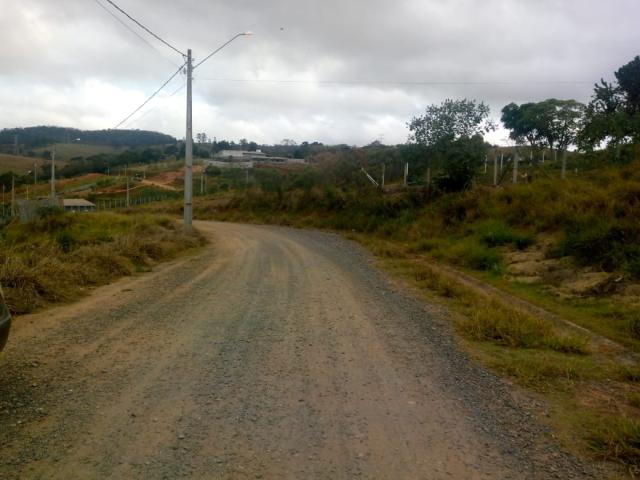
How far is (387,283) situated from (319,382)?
7.04 metres

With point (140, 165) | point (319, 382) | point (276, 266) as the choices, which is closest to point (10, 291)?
point (319, 382)

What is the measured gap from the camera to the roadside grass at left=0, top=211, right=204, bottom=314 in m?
8.86

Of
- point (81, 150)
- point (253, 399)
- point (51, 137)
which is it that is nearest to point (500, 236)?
point (253, 399)

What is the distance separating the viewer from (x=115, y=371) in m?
5.59

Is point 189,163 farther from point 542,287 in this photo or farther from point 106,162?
point 106,162

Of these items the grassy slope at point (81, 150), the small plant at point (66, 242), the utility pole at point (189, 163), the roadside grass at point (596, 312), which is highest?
the grassy slope at point (81, 150)

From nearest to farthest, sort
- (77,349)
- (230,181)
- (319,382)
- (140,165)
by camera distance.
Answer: (319,382) → (77,349) → (230,181) → (140,165)

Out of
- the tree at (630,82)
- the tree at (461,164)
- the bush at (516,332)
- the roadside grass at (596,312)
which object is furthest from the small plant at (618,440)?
the tree at (630,82)

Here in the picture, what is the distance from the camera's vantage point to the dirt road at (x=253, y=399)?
12.5 ft

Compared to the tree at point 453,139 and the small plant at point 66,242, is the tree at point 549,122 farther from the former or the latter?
the small plant at point 66,242

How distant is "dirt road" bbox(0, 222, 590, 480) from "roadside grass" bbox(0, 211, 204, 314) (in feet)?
2.35

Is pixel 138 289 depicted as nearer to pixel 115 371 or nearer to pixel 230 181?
pixel 115 371

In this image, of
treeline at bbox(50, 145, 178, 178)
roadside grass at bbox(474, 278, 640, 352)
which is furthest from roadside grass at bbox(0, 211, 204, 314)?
treeline at bbox(50, 145, 178, 178)

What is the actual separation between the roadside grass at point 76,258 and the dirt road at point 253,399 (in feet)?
→ 2.35
